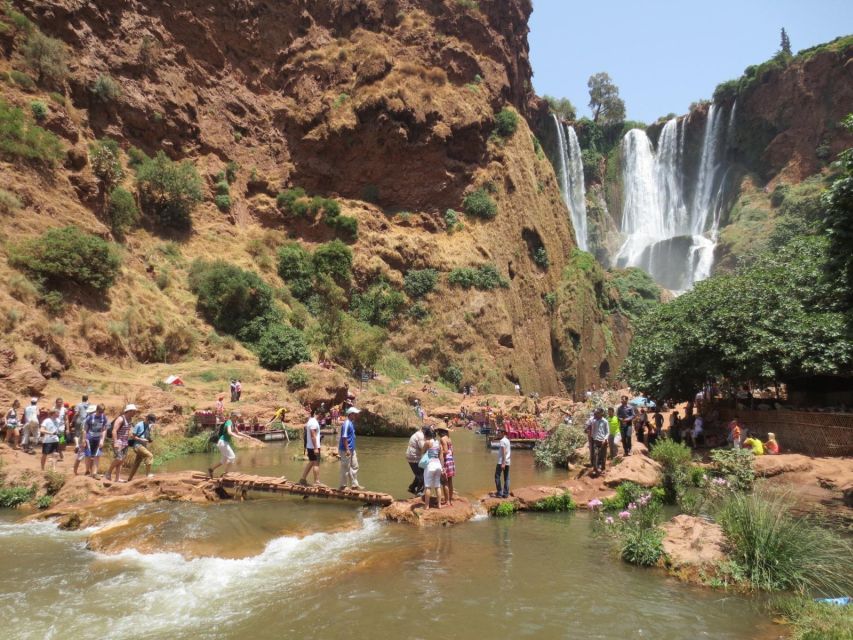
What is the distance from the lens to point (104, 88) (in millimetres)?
32188

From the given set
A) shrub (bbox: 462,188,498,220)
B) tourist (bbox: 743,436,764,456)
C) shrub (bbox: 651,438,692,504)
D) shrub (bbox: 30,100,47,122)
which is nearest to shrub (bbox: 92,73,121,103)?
shrub (bbox: 30,100,47,122)

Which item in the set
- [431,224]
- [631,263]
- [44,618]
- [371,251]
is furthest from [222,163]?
[631,263]

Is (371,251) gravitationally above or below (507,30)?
below

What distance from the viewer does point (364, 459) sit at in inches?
679

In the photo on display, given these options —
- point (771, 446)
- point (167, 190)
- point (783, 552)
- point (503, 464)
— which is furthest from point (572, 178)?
point (783, 552)

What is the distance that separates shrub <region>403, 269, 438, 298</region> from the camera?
39.1 meters

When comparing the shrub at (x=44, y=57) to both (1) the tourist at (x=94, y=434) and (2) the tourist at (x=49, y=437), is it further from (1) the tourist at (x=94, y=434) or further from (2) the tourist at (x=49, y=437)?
(1) the tourist at (x=94, y=434)

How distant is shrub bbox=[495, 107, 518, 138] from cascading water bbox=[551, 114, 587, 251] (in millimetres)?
19458

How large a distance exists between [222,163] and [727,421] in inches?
1339

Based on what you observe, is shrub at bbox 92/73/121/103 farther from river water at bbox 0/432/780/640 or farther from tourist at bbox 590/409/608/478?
tourist at bbox 590/409/608/478

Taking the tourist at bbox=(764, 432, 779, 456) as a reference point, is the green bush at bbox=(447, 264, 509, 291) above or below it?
above

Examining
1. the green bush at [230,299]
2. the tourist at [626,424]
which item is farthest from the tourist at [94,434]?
the green bush at [230,299]

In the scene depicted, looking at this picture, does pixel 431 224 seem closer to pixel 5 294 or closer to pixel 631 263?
pixel 5 294

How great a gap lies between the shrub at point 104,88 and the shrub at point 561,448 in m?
31.5
